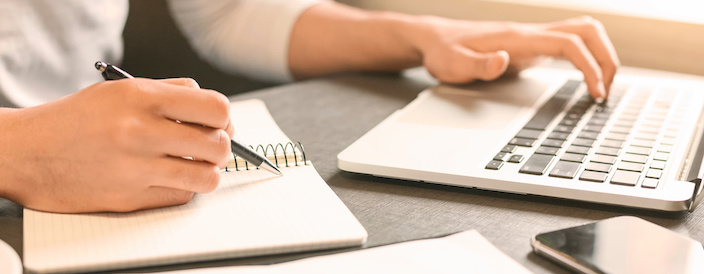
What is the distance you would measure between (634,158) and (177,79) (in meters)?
0.39

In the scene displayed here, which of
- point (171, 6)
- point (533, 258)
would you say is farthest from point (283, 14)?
point (533, 258)

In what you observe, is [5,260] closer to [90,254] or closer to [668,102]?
[90,254]

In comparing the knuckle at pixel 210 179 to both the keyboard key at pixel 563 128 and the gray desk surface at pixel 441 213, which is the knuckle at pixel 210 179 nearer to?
the gray desk surface at pixel 441 213

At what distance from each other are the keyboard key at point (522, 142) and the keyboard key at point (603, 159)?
0.06 m

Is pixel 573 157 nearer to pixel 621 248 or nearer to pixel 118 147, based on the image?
pixel 621 248

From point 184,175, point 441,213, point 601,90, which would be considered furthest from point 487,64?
point 184,175

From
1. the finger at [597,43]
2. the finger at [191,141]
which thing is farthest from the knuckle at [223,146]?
the finger at [597,43]

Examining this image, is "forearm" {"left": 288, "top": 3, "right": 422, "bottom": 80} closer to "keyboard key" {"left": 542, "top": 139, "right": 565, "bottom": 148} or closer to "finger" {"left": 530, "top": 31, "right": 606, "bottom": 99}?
"finger" {"left": 530, "top": 31, "right": 606, "bottom": 99}

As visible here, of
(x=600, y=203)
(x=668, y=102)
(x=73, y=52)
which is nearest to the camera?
(x=600, y=203)

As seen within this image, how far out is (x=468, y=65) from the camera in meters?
0.83

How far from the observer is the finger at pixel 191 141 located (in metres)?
0.47

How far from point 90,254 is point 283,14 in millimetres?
642

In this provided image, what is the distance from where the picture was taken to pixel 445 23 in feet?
2.99

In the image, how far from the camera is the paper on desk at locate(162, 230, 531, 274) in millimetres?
405
